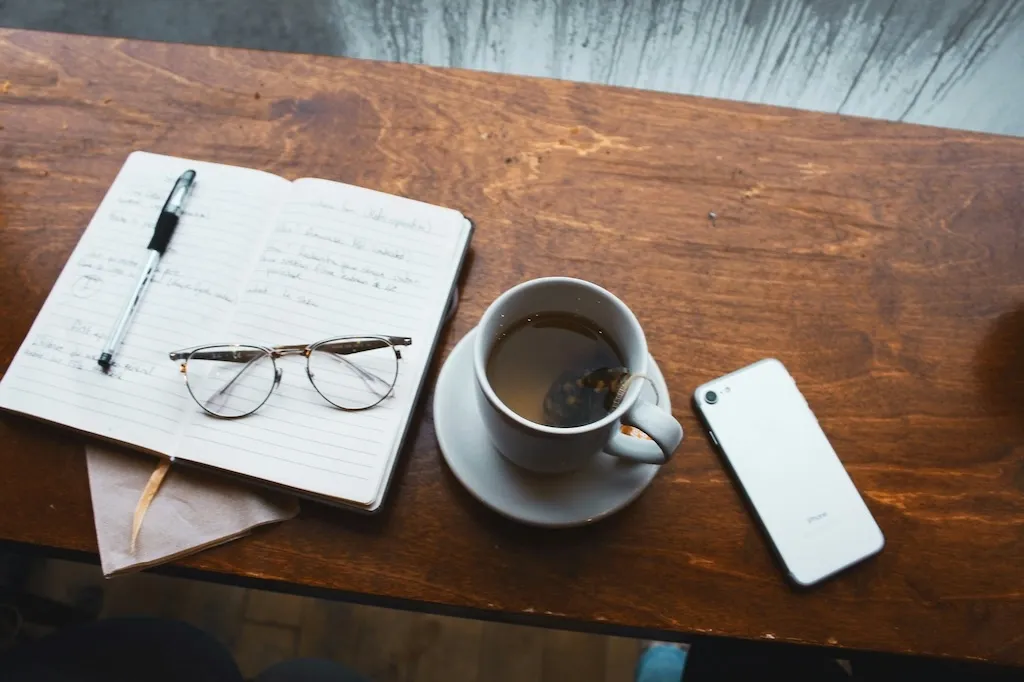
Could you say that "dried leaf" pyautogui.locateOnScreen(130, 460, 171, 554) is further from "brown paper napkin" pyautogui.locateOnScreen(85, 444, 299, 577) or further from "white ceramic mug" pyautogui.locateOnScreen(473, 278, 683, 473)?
"white ceramic mug" pyautogui.locateOnScreen(473, 278, 683, 473)

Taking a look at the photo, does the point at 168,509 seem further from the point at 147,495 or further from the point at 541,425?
the point at 541,425

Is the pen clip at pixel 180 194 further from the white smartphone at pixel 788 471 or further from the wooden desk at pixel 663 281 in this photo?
the white smartphone at pixel 788 471

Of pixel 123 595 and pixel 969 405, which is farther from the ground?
pixel 969 405

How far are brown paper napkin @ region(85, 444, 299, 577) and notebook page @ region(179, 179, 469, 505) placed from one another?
2cm

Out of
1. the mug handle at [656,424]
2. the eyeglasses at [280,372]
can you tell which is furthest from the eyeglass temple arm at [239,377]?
the mug handle at [656,424]

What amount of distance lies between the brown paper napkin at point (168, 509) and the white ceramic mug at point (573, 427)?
0.60 ft

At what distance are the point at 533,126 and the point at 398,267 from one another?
215mm

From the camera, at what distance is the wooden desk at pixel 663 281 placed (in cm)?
52

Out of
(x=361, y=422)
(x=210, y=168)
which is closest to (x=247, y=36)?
(x=210, y=168)

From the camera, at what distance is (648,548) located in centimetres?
53

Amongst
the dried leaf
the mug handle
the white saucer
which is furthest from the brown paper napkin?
the mug handle

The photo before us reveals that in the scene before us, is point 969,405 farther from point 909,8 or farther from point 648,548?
point 909,8

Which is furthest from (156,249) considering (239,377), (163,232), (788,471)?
(788,471)

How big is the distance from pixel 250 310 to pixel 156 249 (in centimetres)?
10
